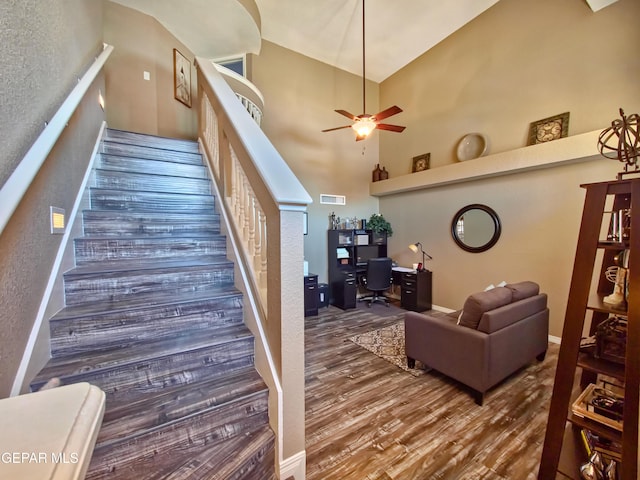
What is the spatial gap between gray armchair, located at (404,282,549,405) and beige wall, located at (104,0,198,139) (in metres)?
4.64

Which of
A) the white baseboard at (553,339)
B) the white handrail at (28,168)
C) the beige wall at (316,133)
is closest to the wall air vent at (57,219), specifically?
the white handrail at (28,168)

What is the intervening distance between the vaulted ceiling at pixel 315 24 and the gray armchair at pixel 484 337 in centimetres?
424

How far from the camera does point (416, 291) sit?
4.50 metres

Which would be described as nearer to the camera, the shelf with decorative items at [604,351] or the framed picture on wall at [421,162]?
the shelf with decorative items at [604,351]

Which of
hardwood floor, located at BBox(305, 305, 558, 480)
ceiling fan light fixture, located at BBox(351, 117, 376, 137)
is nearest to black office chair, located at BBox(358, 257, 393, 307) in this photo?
hardwood floor, located at BBox(305, 305, 558, 480)

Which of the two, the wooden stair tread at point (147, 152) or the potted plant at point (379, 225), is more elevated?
the wooden stair tread at point (147, 152)

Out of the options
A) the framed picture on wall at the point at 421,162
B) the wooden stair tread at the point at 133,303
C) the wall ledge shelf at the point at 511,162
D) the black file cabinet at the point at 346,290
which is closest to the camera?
the wooden stair tread at the point at 133,303

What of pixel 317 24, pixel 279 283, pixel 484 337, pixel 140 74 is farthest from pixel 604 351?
pixel 140 74

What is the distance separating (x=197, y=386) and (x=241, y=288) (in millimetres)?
603

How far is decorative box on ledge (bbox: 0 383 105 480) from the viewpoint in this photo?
387 millimetres

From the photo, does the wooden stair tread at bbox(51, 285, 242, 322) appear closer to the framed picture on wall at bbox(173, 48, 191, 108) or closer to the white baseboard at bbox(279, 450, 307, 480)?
the white baseboard at bbox(279, 450, 307, 480)

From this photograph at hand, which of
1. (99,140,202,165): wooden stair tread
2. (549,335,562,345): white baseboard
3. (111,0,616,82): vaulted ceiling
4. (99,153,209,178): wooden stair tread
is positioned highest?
(111,0,616,82): vaulted ceiling

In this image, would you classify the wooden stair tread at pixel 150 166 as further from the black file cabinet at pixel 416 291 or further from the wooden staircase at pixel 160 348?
the black file cabinet at pixel 416 291

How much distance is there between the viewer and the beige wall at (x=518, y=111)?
9.74 ft
